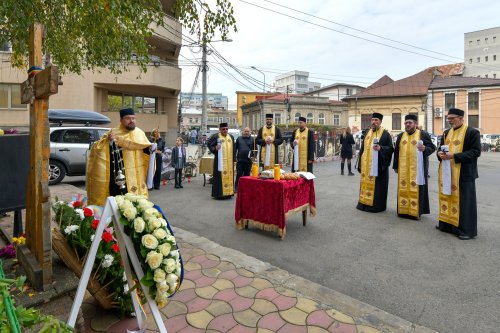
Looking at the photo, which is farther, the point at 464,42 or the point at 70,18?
the point at 464,42

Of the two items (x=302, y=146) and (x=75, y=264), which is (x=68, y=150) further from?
(x=75, y=264)

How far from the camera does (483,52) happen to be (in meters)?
63.8

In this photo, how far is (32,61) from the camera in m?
2.79

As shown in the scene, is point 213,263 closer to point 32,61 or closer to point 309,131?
point 32,61

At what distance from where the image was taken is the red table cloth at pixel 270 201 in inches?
203

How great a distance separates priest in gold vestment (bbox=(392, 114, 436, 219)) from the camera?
6.48 m

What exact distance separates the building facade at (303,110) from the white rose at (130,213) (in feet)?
157

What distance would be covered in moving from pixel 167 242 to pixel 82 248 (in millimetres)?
1060

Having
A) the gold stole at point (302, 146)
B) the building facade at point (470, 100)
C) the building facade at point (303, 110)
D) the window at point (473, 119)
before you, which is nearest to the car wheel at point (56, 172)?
the gold stole at point (302, 146)

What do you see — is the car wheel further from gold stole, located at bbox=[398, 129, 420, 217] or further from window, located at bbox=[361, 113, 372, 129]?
window, located at bbox=[361, 113, 372, 129]

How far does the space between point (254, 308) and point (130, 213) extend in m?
1.56

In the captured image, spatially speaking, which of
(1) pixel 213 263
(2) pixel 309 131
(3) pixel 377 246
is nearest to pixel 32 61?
(1) pixel 213 263

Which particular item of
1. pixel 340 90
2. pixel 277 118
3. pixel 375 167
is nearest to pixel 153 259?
pixel 375 167

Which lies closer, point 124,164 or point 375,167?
point 124,164
